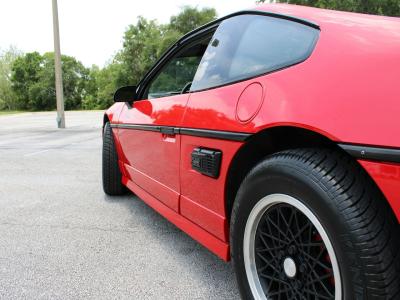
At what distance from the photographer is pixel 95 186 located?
4.82 metres

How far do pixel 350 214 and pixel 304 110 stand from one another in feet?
1.35

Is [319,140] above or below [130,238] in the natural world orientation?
above

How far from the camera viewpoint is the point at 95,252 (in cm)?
277

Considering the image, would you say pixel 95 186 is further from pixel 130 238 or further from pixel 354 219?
pixel 354 219

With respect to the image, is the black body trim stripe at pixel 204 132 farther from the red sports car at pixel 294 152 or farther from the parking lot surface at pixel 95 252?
the parking lot surface at pixel 95 252

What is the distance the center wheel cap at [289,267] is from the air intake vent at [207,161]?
53 centimetres

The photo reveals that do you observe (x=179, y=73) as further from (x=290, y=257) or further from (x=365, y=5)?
(x=365, y=5)

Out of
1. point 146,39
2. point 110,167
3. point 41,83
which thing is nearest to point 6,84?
point 41,83

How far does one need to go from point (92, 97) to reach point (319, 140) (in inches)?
2733

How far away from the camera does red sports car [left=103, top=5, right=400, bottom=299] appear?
1.24 meters

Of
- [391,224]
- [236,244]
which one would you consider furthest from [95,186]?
[391,224]

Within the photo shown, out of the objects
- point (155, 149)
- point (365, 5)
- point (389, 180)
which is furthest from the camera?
point (365, 5)

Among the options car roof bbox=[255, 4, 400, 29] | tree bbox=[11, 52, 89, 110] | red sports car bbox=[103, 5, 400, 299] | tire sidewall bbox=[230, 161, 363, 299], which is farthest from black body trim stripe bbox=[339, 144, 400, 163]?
tree bbox=[11, 52, 89, 110]

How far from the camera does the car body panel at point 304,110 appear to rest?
1243mm
